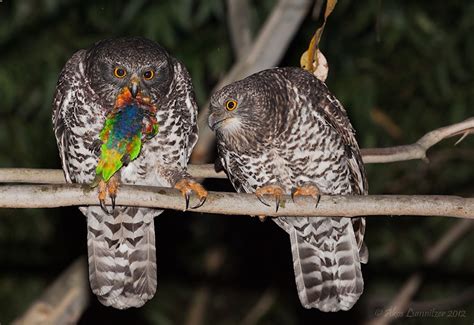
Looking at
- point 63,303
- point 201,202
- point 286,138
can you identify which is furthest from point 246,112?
point 63,303

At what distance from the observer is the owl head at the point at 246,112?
4.96m

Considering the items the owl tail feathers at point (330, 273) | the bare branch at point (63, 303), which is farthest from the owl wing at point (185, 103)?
the bare branch at point (63, 303)

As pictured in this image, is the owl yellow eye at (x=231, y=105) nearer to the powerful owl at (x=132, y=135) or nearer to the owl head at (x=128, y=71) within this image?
the powerful owl at (x=132, y=135)

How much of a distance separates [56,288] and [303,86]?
249 cm

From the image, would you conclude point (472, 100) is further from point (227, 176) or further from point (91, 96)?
point (91, 96)

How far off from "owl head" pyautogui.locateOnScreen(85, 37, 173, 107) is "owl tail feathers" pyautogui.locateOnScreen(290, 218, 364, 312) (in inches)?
52.8

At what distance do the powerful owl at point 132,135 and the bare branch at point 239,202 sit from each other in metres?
0.22

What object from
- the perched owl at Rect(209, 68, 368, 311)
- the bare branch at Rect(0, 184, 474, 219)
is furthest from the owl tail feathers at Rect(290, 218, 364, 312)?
the bare branch at Rect(0, 184, 474, 219)

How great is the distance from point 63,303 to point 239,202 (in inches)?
101

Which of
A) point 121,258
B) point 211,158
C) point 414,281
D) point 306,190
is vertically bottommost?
point 414,281

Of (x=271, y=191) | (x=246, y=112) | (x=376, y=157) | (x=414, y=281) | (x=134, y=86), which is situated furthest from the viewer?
(x=414, y=281)

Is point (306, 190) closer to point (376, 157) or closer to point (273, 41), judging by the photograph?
point (376, 157)

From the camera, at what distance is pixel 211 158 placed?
271 inches

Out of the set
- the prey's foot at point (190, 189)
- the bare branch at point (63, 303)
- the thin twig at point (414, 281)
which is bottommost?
the thin twig at point (414, 281)
